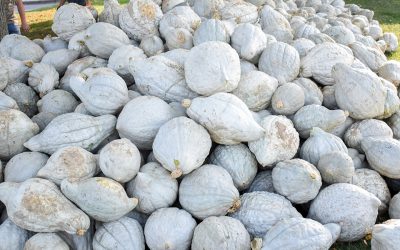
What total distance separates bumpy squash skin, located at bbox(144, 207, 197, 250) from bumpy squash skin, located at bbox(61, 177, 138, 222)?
0.15 m

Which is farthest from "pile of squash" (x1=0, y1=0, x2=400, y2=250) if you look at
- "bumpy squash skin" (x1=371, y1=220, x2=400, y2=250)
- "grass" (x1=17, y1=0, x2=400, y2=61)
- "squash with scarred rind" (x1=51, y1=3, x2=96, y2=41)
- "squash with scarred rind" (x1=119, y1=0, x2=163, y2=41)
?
"grass" (x1=17, y1=0, x2=400, y2=61)

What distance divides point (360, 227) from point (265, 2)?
2.88 m

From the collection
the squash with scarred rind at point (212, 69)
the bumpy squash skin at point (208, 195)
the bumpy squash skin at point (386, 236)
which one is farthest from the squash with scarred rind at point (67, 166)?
the bumpy squash skin at point (386, 236)

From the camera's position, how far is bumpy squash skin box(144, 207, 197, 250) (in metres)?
2.34

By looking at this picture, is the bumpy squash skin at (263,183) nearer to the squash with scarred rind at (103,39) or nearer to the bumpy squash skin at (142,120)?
the bumpy squash skin at (142,120)

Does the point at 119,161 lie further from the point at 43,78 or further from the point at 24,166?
the point at 43,78

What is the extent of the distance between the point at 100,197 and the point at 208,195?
594 mm

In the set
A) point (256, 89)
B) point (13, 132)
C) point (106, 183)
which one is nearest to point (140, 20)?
point (256, 89)

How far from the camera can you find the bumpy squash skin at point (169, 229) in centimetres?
234

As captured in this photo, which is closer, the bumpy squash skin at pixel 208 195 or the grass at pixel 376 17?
the bumpy squash skin at pixel 208 195

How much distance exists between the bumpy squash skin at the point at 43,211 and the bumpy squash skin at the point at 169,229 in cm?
35

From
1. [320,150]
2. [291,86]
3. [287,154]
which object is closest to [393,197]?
[320,150]

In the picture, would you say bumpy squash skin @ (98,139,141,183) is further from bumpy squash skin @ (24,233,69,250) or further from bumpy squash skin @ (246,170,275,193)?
bumpy squash skin @ (246,170,275,193)

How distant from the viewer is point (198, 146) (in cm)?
257
